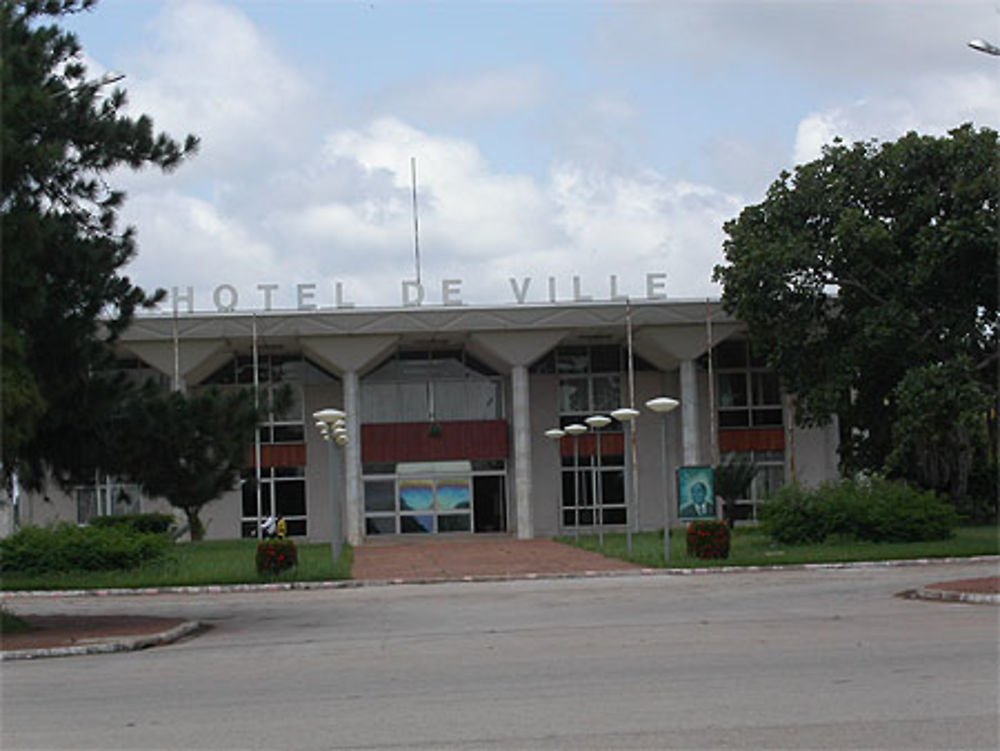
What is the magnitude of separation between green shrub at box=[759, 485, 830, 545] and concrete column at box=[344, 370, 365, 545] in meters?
17.8

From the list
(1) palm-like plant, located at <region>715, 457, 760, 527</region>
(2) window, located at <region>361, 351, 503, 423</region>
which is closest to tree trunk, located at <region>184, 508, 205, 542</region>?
(2) window, located at <region>361, 351, 503, 423</region>

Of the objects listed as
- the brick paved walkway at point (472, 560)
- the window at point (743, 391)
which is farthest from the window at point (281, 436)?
the window at point (743, 391)

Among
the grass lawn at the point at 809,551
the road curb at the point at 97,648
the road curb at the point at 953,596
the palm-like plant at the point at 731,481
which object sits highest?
the palm-like plant at the point at 731,481

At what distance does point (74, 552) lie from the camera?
31547 millimetres

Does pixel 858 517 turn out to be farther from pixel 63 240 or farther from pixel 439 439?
pixel 63 240

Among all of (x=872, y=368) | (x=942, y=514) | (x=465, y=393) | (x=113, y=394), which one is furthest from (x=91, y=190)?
(x=465, y=393)

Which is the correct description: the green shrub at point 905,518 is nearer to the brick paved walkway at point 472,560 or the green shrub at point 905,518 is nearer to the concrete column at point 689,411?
the brick paved walkway at point 472,560

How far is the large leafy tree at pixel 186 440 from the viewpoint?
19.7 m

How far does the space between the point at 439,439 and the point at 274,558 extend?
2062cm

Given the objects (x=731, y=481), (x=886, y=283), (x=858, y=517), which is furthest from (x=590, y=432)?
(x=858, y=517)

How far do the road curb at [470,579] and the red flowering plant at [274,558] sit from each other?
3.10ft

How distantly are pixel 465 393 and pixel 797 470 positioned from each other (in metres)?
13.4

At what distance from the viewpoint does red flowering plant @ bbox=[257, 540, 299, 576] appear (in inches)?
1185

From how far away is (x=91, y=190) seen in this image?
19.8m
